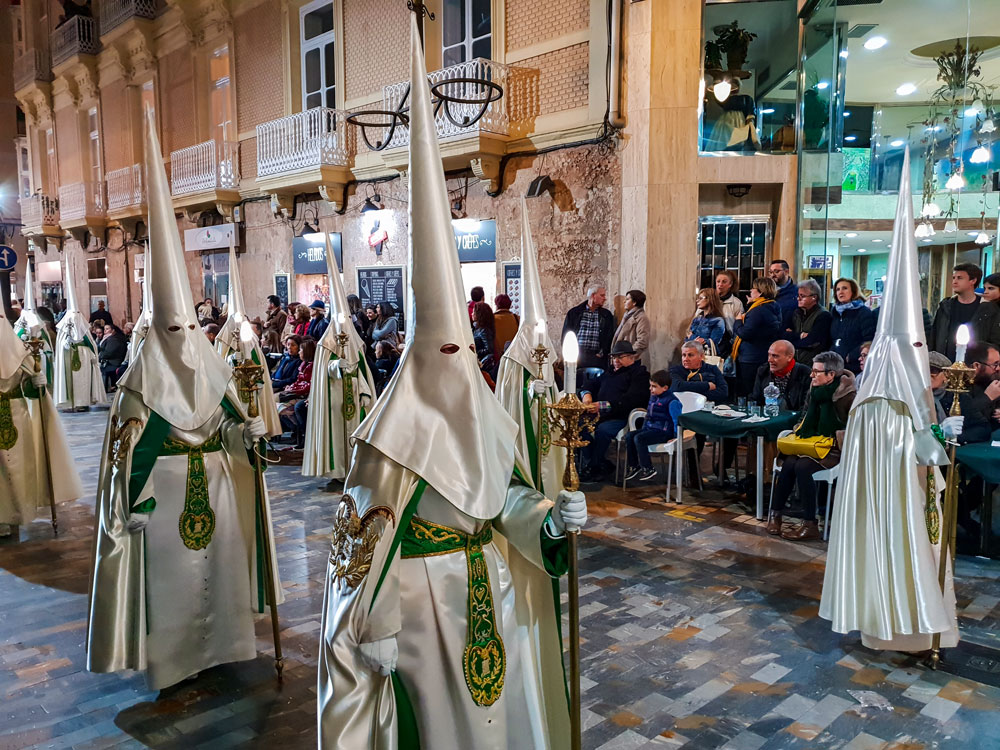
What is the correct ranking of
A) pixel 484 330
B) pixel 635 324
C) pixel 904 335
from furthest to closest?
pixel 484 330 < pixel 635 324 < pixel 904 335

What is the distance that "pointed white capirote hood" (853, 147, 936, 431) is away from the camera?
4.05 meters

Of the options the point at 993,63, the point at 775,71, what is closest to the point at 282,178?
the point at 775,71

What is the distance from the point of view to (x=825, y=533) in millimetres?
6078

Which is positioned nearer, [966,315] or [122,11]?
[966,315]

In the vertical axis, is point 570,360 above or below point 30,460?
above

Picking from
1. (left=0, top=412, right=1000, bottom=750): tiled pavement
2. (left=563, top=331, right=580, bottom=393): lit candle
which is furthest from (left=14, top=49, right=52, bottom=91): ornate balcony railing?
(left=563, top=331, right=580, bottom=393): lit candle

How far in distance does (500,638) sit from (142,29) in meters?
A: 21.0

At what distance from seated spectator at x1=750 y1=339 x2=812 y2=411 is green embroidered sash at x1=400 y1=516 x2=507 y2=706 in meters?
4.96

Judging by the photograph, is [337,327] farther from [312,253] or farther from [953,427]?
[312,253]

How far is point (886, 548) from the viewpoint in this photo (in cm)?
411

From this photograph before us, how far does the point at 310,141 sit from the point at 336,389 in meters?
8.40

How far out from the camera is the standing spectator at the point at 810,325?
746 centimetres

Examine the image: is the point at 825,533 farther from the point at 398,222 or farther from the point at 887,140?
the point at 398,222

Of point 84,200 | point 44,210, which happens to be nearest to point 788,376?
point 84,200
